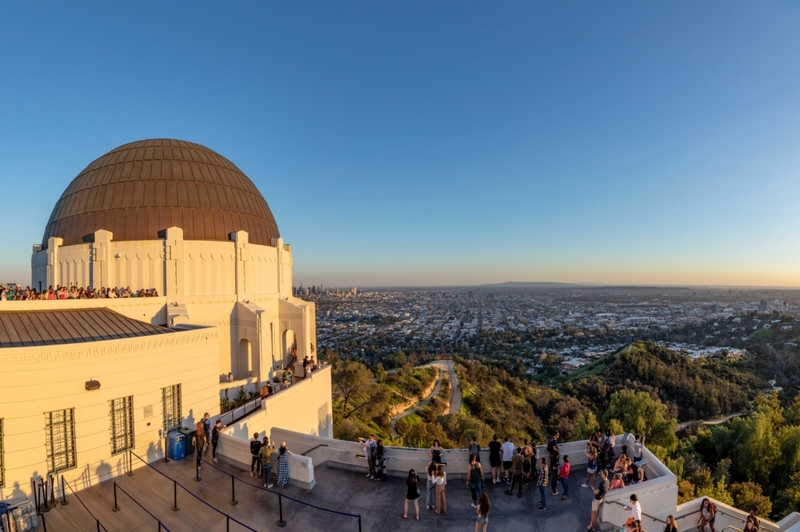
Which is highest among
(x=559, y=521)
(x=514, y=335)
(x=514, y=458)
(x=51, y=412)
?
(x=51, y=412)

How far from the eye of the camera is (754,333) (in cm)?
11412

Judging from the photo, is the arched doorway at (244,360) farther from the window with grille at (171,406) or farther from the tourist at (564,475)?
the tourist at (564,475)

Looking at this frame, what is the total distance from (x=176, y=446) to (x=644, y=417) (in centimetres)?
3604

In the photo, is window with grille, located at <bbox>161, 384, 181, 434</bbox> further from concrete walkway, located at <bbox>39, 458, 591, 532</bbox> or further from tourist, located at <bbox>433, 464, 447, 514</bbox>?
tourist, located at <bbox>433, 464, 447, 514</bbox>

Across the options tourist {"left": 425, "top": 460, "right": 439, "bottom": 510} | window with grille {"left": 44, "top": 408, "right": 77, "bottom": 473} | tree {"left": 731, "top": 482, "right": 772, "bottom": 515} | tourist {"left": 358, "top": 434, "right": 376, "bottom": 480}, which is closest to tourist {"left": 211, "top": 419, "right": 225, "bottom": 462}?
window with grille {"left": 44, "top": 408, "right": 77, "bottom": 473}

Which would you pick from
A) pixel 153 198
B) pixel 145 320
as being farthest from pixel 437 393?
pixel 153 198

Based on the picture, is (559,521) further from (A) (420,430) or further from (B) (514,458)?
(A) (420,430)

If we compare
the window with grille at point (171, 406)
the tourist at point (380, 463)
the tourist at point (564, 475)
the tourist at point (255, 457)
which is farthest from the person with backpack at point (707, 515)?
the window with grille at point (171, 406)

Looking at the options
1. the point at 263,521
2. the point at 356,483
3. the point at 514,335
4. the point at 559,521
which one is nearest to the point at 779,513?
the point at 559,521

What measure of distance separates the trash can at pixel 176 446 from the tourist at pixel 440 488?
8.25 meters

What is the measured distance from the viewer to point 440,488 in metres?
9.05

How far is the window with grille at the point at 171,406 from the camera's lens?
1259 cm

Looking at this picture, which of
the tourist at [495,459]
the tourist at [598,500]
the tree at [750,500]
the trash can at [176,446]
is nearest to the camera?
the tourist at [598,500]

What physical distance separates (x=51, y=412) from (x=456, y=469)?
34.7ft
